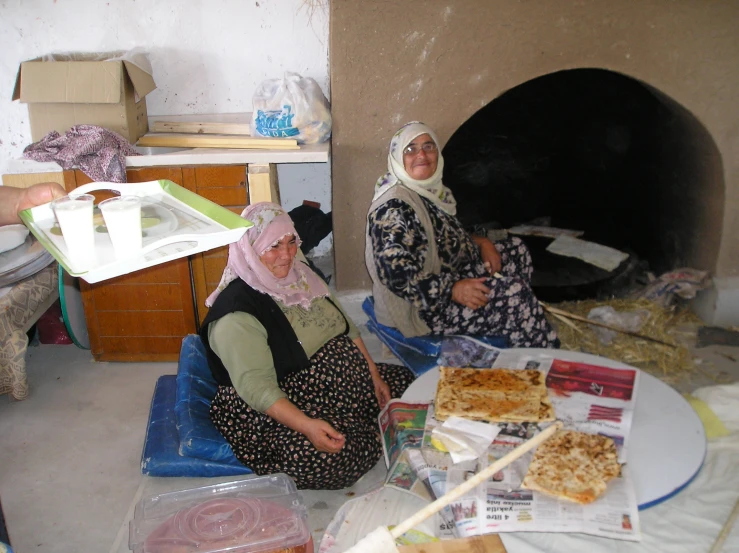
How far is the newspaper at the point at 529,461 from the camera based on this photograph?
158cm

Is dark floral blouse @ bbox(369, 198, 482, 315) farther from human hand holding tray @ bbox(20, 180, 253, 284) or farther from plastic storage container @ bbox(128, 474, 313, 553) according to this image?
human hand holding tray @ bbox(20, 180, 253, 284)

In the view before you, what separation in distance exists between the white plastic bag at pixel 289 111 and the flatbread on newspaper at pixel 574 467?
1.82 meters

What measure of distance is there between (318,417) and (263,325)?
0.38m

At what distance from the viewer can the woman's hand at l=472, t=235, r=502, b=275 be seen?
10.2ft

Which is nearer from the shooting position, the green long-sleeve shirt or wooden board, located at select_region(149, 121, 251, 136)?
the green long-sleeve shirt

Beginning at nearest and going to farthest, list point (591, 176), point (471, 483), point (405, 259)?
point (471, 483) < point (405, 259) < point (591, 176)

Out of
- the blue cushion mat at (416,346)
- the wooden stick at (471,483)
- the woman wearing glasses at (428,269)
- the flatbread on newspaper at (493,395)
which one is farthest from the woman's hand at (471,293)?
the wooden stick at (471,483)

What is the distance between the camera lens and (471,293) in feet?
9.09

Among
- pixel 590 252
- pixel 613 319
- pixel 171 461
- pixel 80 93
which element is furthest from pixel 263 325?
pixel 590 252

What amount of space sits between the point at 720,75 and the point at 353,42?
5.60 feet

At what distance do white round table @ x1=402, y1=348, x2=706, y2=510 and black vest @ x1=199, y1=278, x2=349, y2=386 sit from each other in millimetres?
502

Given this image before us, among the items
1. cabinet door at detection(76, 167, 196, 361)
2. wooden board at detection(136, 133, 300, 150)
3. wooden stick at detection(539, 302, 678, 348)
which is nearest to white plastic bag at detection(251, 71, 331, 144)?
wooden board at detection(136, 133, 300, 150)

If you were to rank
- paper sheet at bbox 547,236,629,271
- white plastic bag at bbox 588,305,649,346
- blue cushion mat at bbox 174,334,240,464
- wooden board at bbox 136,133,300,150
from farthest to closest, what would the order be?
paper sheet at bbox 547,236,629,271
white plastic bag at bbox 588,305,649,346
wooden board at bbox 136,133,300,150
blue cushion mat at bbox 174,334,240,464

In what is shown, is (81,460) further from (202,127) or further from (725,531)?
(725,531)
